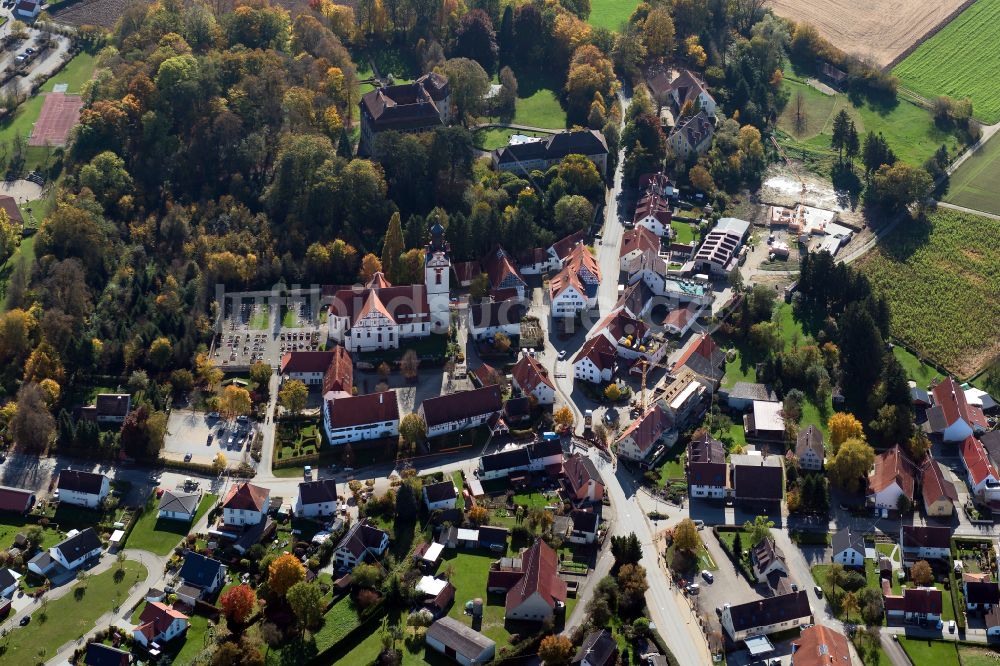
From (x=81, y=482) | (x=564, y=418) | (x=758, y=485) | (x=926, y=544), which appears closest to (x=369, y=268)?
(x=564, y=418)

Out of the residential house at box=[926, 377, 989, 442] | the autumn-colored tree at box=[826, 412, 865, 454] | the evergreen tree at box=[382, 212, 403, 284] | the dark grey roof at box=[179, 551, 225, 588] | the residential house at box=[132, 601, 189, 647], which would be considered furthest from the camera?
the evergreen tree at box=[382, 212, 403, 284]

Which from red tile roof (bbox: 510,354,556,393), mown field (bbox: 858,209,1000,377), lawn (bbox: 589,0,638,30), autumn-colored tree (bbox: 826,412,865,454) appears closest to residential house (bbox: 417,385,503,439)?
red tile roof (bbox: 510,354,556,393)

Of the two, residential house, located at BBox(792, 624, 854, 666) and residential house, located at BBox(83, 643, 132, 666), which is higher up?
residential house, located at BBox(83, 643, 132, 666)

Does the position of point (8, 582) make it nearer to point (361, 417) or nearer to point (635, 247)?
point (361, 417)

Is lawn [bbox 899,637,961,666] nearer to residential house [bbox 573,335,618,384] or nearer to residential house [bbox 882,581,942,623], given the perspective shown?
residential house [bbox 882,581,942,623]

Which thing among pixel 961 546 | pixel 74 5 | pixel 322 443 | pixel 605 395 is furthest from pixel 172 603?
pixel 74 5

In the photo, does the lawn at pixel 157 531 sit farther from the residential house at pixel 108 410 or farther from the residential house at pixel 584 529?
the residential house at pixel 584 529
